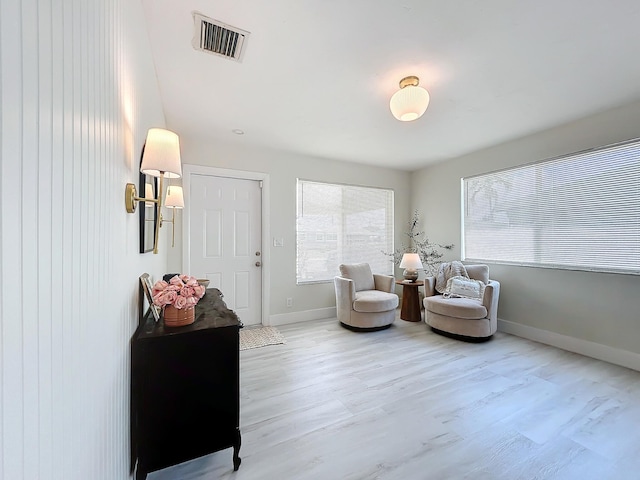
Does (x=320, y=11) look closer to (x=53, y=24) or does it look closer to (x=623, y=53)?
(x=53, y=24)

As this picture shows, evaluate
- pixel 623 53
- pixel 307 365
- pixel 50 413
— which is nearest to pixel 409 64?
pixel 623 53

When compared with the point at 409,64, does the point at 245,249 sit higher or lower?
lower

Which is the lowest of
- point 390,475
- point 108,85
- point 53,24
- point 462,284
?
point 390,475

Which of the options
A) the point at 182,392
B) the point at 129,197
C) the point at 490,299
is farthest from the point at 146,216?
the point at 490,299

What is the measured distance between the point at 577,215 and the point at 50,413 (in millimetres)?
4203

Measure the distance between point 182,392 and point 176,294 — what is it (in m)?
0.49

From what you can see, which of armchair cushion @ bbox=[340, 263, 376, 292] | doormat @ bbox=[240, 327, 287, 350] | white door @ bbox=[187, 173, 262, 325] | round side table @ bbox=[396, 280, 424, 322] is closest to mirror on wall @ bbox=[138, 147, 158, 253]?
white door @ bbox=[187, 173, 262, 325]

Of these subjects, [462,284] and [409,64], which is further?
[462,284]

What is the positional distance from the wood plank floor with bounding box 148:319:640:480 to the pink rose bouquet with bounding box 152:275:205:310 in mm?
944

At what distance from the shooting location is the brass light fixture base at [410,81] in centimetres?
217

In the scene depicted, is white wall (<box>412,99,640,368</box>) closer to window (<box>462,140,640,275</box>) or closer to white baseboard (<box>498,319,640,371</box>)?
white baseboard (<box>498,319,640,371</box>)

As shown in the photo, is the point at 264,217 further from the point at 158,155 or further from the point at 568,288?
the point at 568,288

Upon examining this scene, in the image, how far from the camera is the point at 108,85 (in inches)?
38.2

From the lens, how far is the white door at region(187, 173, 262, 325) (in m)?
3.52
